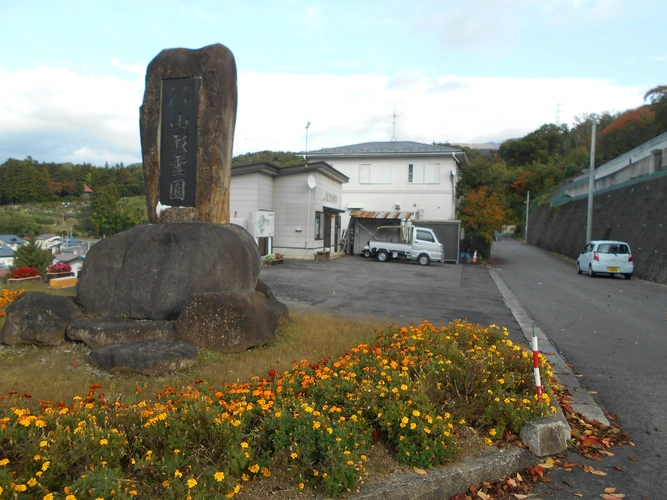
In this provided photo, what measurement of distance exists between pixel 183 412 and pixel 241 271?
415 centimetres

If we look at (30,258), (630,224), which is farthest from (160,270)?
(630,224)

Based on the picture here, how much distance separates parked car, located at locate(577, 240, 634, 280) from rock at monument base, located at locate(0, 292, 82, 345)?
21.1m

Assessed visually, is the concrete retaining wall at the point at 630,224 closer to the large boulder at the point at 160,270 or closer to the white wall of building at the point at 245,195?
the white wall of building at the point at 245,195

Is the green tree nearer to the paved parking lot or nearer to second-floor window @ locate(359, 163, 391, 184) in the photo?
the paved parking lot

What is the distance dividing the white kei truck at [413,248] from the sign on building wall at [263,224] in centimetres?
661

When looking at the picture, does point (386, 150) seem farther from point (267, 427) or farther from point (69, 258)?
point (267, 427)

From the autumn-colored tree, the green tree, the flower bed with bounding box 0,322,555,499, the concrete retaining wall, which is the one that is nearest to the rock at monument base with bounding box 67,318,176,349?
the flower bed with bounding box 0,322,555,499

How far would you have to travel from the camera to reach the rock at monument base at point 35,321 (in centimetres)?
670

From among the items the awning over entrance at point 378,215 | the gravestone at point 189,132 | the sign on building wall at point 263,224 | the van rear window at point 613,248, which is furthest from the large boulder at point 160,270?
the awning over entrance at point 378,215

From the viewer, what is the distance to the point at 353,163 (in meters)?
35.8

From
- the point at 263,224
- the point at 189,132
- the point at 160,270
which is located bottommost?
the point at 160,270

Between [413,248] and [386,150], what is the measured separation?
1086 centimetres

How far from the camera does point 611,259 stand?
21969mm

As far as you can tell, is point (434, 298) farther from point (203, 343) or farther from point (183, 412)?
point (183, 412)
